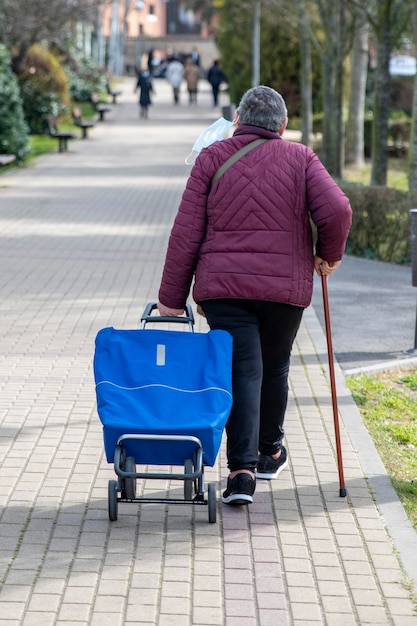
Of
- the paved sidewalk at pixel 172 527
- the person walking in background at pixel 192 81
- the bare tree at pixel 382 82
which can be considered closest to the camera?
the paved sidewalk at pixel 172 527

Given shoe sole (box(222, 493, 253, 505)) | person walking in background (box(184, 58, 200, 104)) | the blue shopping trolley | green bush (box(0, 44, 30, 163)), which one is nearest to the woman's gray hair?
the blue shopping trolley

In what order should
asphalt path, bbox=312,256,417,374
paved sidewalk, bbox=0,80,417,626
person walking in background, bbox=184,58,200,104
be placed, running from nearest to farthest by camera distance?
paved sidewalk, bbox=0,80,417,626 < asphalt path, bbox=312,256,417,374 < person walking in background, bbox=184,58,200,104

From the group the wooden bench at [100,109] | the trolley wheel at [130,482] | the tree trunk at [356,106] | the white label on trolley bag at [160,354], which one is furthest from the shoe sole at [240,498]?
the wooden bench at [100,109]

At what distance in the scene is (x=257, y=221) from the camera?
189 inches

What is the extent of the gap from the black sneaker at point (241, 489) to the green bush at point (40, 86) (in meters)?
26.4

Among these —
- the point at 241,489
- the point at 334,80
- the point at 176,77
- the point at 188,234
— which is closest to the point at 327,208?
the point at 188,234

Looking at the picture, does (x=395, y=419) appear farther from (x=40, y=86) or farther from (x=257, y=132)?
(x=40, y=86)

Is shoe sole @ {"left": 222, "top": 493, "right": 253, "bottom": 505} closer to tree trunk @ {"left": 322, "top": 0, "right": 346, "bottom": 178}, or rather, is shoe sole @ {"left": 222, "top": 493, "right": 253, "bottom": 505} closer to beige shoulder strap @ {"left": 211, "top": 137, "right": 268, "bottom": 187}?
beige shoulder strap @ {"left": 211, "top": 137, "right": 268, "bottom": 187}

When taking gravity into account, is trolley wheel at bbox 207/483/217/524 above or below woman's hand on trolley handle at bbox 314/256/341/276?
below

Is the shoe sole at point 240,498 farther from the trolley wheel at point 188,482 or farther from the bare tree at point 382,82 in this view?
the bare tree at point 382,82

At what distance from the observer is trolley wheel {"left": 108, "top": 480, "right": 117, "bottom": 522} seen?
4.71 meters

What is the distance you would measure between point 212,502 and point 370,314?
523 cm

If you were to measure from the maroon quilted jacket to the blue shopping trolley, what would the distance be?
0.95ft

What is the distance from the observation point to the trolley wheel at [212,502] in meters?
4.71
